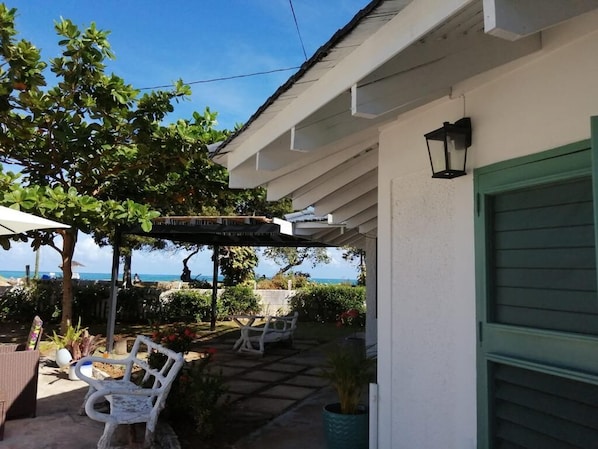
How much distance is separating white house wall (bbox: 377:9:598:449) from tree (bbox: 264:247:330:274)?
2330 cm

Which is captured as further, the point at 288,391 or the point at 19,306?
the point at 19,306

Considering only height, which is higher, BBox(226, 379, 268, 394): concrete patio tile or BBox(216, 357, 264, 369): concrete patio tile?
BBox(216, 357, 264, 369): concrete patio tile

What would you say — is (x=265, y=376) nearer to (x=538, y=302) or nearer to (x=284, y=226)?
(x=284, y=226)

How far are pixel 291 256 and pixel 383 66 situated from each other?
84.5ft

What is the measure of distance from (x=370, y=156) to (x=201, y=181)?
677cm

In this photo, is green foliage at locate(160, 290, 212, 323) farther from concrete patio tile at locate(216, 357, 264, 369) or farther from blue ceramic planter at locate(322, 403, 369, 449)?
blue ceramic planter at locate(322, 403, 369, 449)

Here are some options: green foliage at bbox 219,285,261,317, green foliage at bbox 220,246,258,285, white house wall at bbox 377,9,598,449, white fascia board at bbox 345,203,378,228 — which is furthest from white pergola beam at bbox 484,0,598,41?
green foliage at bbox 220,246,258,285

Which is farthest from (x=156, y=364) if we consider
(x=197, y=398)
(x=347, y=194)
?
(x=347, y=194)

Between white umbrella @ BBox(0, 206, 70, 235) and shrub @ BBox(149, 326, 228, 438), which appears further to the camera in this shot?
white umbrella @ BBox(0, 206, 70, 235)

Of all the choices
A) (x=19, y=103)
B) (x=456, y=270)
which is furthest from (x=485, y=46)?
(x=19, y=103)

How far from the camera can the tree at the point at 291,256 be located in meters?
27.2

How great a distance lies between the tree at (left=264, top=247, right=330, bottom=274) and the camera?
27188 millimetres

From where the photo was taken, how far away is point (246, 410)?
5270 millimetres

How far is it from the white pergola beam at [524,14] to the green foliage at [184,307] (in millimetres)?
13843
